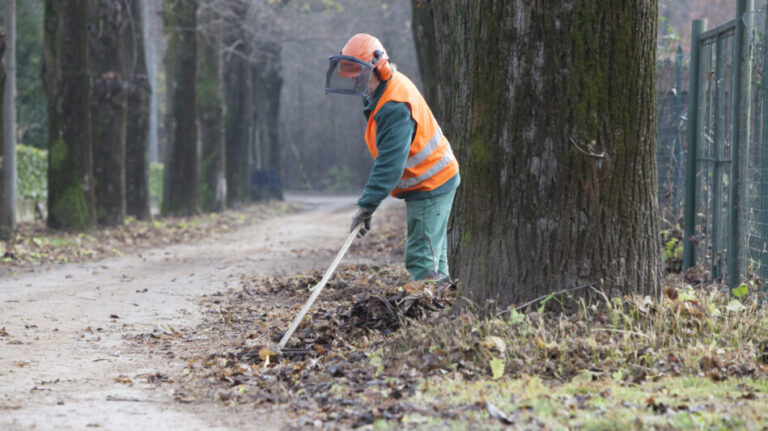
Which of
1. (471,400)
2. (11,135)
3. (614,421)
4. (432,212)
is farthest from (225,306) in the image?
(11,135)

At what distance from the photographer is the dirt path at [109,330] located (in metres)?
4.26

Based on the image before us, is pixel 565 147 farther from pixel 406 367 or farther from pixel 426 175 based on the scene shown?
pixel 426 175

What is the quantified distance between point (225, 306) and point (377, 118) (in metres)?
2.84

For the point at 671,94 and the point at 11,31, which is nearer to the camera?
the point at 671,94

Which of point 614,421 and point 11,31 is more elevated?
point 11,31

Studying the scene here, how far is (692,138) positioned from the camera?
25.7 feet

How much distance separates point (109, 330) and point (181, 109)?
46.4ft

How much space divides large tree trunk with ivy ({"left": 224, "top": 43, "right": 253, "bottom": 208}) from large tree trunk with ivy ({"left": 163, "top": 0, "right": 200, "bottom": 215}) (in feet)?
13.8

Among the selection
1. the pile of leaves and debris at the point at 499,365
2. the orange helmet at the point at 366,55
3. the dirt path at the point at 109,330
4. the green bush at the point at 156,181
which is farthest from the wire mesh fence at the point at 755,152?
the green bush at the point at 156,181

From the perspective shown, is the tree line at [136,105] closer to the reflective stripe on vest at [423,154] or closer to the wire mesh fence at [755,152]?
the reflective stripe on vest at [423,154]

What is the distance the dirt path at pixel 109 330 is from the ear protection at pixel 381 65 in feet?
8.03

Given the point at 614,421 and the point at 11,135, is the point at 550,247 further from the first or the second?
the point at 11,135

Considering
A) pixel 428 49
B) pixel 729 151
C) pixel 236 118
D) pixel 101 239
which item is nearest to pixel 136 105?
pixel 101 239

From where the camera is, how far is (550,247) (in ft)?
16.0
